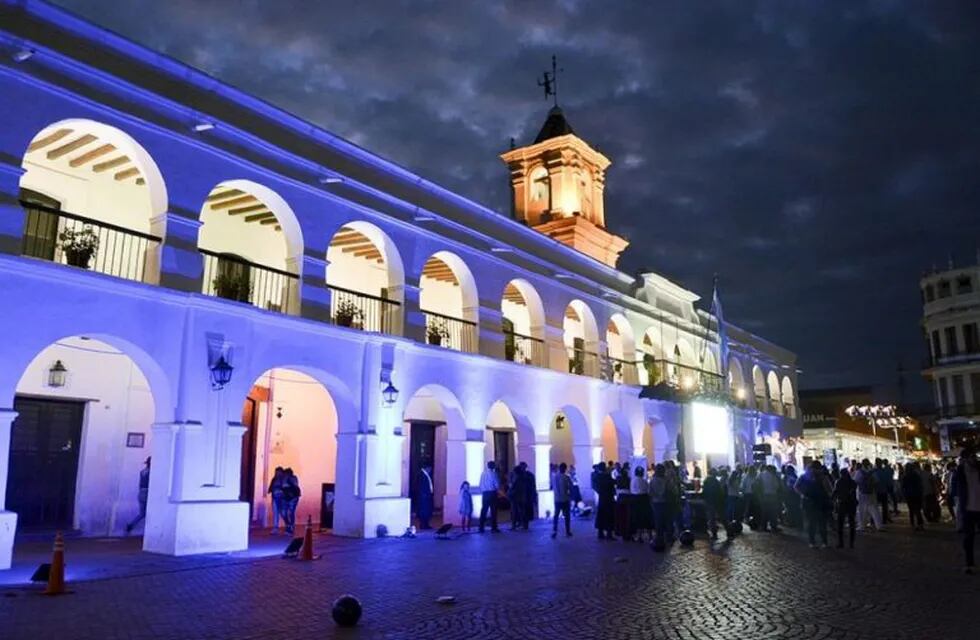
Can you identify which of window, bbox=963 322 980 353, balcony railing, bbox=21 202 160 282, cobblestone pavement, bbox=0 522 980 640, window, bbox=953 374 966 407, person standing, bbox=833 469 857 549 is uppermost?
window, bbox=963 322 980 353

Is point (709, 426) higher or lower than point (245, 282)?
lower

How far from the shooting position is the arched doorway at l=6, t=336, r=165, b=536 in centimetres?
1519

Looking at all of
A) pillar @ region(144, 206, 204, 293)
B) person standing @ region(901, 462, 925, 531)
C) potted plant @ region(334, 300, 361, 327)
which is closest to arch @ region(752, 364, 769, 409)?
person standing @ region(901, 462, 925, 531)

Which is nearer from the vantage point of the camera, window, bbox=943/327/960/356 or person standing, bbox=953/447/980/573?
person standing, bbox=953/447/980/573

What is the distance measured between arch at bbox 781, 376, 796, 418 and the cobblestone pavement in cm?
3097

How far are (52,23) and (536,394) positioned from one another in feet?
48.4

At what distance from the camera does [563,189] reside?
1211 inches

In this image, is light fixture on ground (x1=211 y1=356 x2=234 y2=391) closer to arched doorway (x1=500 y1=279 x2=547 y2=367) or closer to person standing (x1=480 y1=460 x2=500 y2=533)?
person standing (x1=480 y1=460 x2=500 y2=533)

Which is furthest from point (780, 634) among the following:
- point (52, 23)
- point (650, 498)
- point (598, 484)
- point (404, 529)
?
point (52, 23)

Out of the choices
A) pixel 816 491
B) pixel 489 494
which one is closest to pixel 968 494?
pixel 816 491

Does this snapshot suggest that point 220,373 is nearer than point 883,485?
Yes

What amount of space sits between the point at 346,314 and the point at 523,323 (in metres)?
10.1

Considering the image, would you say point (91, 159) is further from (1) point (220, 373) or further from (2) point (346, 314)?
(2) point (346, 314)

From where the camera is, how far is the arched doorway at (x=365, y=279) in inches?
718
